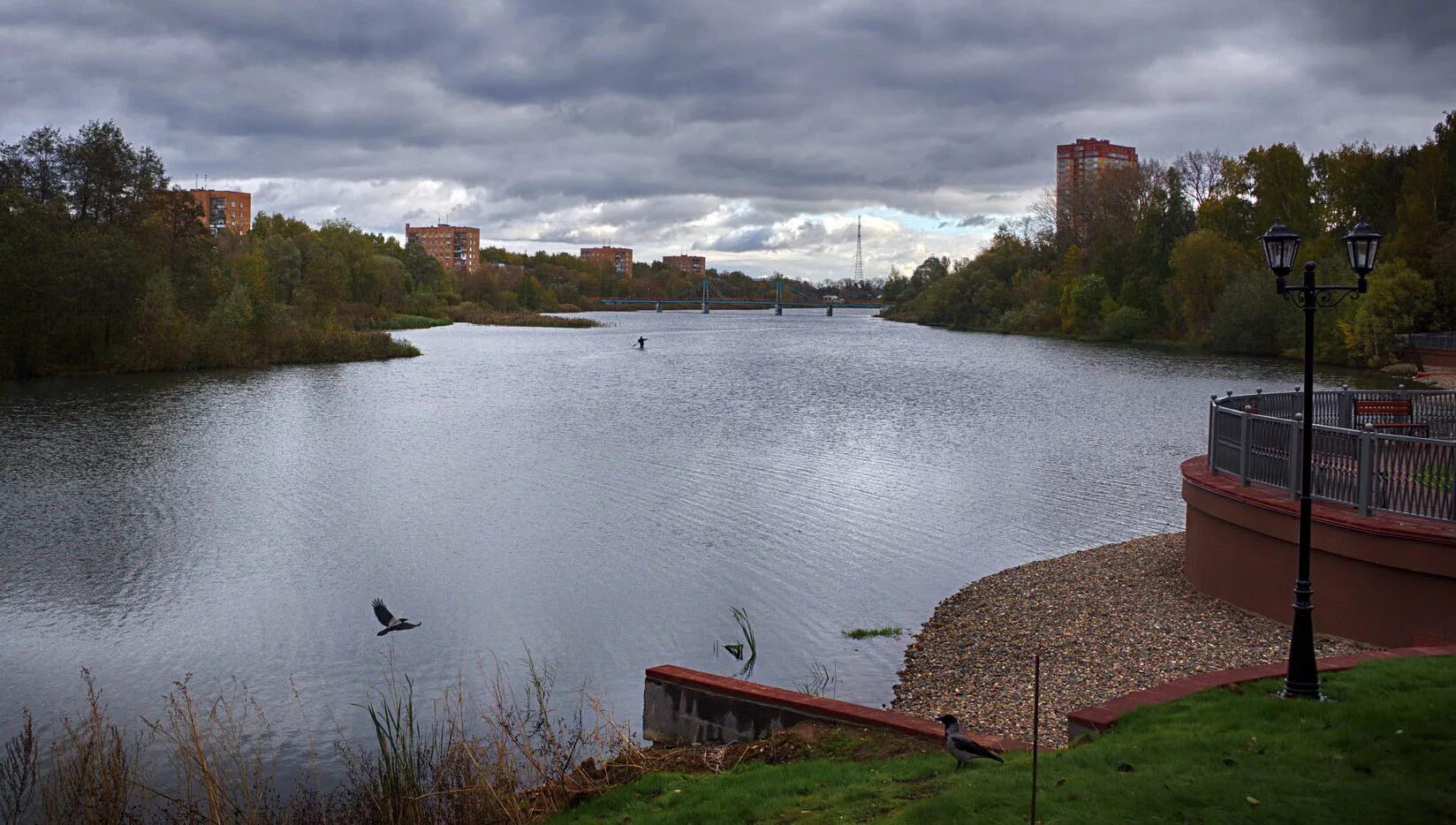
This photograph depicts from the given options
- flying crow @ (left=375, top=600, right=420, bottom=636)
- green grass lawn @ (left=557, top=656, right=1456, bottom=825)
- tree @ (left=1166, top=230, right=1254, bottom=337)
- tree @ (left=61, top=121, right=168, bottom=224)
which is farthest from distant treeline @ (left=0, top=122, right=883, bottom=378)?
tree @ (left=1166, top=230, right=1254, bottom=337)

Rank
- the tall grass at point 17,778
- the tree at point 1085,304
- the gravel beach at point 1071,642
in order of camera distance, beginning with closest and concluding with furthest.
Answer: the tall grass at point 17,778 < the gravel beach at point 1071,642 < the tree at point 1085,304

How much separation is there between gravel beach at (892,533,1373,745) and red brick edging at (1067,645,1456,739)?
2.72ft

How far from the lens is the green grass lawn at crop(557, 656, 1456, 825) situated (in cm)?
580

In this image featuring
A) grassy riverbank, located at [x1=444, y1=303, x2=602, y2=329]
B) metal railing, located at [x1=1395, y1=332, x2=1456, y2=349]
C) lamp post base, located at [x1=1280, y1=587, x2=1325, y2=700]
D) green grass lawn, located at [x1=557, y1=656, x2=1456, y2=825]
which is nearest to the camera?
green grass lawn, located at [x1=557, y1=656, x2=1456, y2=825]

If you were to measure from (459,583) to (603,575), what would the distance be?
7.07 feet

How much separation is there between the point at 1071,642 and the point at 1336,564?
2.71 meters

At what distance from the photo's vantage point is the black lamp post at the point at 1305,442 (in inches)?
300

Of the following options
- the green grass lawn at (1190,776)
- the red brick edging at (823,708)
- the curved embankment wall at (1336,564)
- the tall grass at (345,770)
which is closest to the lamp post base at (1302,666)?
the green grass lawn at (1190,776)

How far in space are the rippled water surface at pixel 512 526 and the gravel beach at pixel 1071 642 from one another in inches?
23.1

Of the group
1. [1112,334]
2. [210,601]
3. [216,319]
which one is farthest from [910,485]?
[1112,334]

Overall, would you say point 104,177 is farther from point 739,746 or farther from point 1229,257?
point 1229,257

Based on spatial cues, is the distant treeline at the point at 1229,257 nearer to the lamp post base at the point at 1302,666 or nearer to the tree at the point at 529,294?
the lamp post base at the point at 1302,666

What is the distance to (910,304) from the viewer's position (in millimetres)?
162625

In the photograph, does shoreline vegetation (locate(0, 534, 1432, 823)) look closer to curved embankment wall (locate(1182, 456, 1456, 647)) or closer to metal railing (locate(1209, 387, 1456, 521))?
curved embankment wall (locate(1182, 456, 1456, 647))
